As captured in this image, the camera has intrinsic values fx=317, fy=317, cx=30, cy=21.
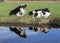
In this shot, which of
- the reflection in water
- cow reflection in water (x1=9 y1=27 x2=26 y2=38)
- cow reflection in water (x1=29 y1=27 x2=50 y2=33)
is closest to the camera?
cow reflection in water (x1=9 y1=27 x2=26 y2=38)

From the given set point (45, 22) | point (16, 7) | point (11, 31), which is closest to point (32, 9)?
point (16, 7)

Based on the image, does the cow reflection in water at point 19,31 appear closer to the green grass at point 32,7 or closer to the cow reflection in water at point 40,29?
the cow reflection in water at point 40,29

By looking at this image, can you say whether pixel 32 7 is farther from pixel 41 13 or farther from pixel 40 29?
pixel 40 29

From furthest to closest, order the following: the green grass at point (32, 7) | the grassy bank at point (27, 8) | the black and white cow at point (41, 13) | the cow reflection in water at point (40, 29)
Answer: the green grass at point (32, 7) < the black and white cow at point (41, 13) < the grassy bank at point (27, 8) < the cow reflection in water at point (40, 29)

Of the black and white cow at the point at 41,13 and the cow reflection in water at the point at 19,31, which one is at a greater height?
the black and white cow at the point at 41,13

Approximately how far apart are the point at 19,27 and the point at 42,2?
6122 mm

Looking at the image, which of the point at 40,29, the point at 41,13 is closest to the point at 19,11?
the point at 41,13

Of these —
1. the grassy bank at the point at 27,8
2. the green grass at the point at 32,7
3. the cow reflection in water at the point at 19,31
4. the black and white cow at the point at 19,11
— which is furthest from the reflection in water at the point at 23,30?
the black and white cow at the point at 19,11

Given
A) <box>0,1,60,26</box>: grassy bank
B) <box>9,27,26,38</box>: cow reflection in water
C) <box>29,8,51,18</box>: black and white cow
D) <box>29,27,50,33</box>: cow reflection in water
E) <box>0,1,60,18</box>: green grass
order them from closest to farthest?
1. <box>9,27,26,38</box>: cow reflection in water
2. <box>29,27,50,33</box>: cow reflection in water
3. <box>0,1,60,26</box>: grassy bank
4. <box>29,8,51,18</box>: black and white cow
5. <box>0,1,60,18</box>: green grass

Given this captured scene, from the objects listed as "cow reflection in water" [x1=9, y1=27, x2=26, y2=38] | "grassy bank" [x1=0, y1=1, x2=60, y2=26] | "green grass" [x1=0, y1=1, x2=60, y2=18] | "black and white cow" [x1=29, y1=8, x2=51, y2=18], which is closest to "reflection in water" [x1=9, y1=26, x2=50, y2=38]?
"cow reflection in water" [x1=9, y1=27, x2=26, y2=38]

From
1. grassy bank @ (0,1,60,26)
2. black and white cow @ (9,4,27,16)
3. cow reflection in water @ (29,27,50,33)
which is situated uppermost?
black and white cow @ (9,4,27,16)

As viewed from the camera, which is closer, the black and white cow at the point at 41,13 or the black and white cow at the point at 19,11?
the black and white cow at the point at 41,13

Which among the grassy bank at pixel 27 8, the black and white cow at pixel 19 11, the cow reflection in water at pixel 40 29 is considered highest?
the black and white cow at pixel 19 11

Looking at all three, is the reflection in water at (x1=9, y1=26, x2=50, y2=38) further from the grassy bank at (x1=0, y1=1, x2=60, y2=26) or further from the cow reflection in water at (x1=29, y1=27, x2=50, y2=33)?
the grassy bank at (x1=0, y1=1, x2=60, y2=26)
